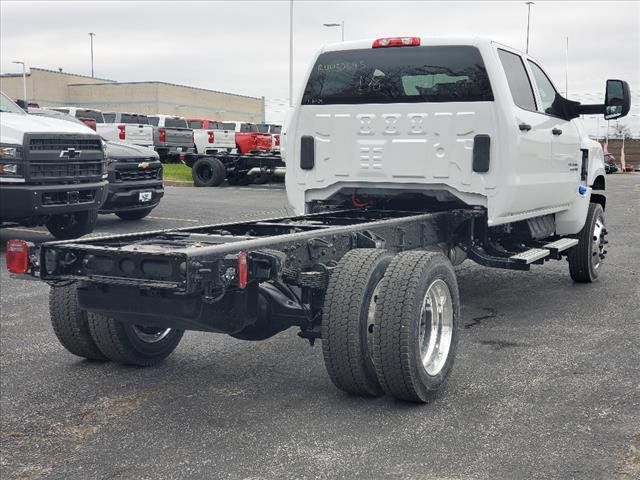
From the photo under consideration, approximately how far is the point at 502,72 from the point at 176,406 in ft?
12.3

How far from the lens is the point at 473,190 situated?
6578mm

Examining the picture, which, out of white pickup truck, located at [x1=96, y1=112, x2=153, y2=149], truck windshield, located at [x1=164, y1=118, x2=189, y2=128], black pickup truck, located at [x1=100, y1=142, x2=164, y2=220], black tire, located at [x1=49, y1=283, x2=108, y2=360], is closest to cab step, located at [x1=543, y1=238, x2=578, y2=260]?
black tire, located at [x1=49, y1=283, x2=108, y2=360]

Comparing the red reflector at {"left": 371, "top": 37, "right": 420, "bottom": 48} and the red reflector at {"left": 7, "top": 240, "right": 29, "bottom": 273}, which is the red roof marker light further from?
the red reflector at {"left": 371, "top": 37, "right": 420, "bottom": 48}

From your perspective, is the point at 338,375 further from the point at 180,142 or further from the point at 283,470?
the point at 180,142

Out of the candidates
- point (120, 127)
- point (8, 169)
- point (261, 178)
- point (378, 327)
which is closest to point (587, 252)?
point (378, 327)

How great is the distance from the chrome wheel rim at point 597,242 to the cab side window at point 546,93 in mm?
1542

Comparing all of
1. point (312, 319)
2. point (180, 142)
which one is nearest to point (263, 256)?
point (312, 319)

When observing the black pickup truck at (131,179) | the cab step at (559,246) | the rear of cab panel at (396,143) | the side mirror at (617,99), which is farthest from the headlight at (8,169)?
the side mirror at (617,99)

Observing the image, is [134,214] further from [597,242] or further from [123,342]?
[123,342]

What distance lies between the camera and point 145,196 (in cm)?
1334

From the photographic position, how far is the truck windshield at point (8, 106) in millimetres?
10673

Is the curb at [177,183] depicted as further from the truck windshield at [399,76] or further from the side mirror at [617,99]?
the side mirror at [617,99]

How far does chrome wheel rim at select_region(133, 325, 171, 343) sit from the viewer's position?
5500 mm

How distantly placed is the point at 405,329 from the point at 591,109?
4.31 meters
